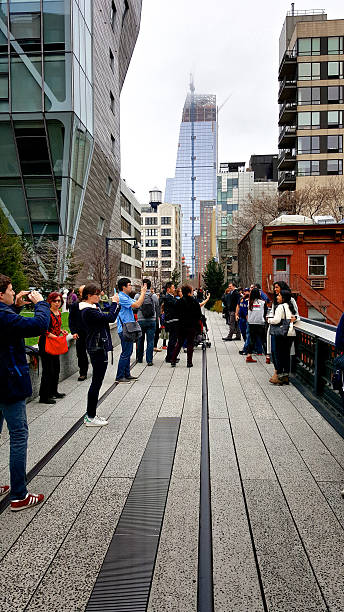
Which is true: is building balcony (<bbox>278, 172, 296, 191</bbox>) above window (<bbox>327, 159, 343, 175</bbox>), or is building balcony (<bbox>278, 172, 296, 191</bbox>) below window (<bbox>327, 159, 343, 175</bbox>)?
below

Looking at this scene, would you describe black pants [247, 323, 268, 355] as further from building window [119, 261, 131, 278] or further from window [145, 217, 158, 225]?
window [145, 217, 158, 225]

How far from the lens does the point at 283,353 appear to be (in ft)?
30.1

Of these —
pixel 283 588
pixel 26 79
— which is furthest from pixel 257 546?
pixel 26 79

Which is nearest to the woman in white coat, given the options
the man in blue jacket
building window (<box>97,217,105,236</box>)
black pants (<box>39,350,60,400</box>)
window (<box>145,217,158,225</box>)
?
black pants (<box>39,350,60,400</box>)

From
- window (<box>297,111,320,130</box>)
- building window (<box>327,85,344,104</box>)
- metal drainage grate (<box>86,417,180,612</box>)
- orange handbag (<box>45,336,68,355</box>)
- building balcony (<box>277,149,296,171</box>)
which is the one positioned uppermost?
building window (<box>327,85,344,104</box>)

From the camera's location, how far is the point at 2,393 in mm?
4004

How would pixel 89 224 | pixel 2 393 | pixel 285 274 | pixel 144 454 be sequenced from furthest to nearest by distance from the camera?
pixel 89 224, pixel 285 274, pixel 144 454, pixel 2 393

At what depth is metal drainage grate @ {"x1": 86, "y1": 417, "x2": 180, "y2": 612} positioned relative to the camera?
2.97 metres

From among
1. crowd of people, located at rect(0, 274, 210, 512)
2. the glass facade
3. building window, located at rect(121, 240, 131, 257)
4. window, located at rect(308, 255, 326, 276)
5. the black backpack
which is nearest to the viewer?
crowd of people, located at rect(0, 274, 210, 512)

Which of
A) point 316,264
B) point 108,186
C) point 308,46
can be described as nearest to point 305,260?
point 316,264

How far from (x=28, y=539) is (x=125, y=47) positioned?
62.8 meters

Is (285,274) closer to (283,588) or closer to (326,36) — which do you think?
(283,588)

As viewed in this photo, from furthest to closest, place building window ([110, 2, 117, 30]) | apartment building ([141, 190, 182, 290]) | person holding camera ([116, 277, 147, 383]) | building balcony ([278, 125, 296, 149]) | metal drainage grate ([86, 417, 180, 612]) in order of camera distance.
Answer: apartment building ([141, 190, 182, 290]), building balcony ([278, 125, 296, 149]), building window ([110, 2, 117, 30]), person holding camera ([116, 277, 147, 383]), metal drainage grate ([86, 417, 180, 612])

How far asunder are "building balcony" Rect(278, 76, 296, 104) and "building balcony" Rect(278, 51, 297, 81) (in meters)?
0.81
